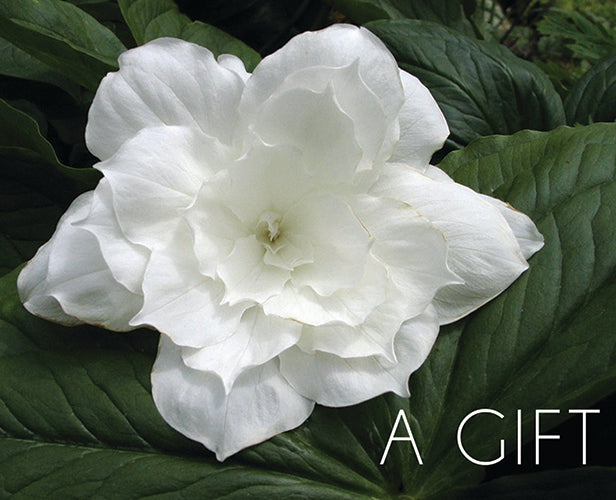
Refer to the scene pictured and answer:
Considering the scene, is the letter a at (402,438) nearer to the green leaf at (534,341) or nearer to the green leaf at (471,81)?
the green leaf at (534,341)

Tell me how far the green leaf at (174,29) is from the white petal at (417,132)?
0.95ft

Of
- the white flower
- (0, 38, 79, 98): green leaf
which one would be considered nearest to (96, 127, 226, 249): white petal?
the white flower

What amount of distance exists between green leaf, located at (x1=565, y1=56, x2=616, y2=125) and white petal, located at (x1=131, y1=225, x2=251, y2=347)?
0.58 m

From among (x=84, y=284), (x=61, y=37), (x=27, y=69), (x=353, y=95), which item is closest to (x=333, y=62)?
(x=353, y=95)

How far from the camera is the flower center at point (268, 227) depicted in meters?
0.57

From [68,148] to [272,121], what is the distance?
0.55m

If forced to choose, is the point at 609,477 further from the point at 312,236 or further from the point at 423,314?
the point at 312,236

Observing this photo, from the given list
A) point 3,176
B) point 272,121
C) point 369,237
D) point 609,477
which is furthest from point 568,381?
point 3,176

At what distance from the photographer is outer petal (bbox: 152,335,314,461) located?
503 millimetres

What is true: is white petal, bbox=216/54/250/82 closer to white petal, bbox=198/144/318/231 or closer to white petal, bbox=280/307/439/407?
white petal, bbox=198/144/318/231

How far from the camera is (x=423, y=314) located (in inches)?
21.4

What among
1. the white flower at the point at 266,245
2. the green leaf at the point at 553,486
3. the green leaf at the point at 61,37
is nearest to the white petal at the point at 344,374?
the white flower at the point at 266,245

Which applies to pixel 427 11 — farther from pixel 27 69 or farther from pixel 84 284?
pixel 84 284

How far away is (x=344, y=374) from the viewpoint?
1.72 ft
